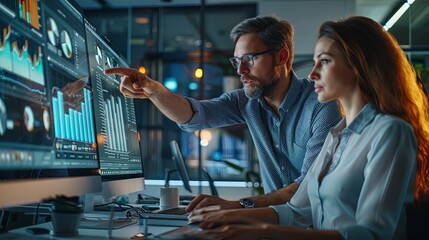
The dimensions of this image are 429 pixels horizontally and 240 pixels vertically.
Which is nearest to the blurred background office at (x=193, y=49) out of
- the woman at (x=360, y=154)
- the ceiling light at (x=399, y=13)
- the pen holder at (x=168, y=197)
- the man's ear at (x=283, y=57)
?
the ceiling light at (x=399, y=13)

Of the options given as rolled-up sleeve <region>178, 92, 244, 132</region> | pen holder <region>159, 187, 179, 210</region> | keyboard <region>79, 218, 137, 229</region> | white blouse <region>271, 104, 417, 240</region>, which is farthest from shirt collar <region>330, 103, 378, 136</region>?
rolled-up sleeve <region>178, 92, 244, 132</region>

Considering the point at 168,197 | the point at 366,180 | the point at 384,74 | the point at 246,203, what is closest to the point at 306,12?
the point at 168,197

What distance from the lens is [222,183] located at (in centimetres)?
627

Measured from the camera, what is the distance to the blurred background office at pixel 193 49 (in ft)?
20.5

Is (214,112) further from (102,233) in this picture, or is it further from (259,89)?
(102,233)

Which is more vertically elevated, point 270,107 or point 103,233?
point 270,107

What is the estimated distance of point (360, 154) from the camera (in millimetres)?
1252

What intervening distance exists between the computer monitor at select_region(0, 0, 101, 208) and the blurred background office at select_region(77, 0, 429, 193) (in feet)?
16.1

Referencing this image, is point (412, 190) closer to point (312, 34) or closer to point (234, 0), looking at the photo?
point (312, 34)

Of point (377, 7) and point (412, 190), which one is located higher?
point (377, 7)

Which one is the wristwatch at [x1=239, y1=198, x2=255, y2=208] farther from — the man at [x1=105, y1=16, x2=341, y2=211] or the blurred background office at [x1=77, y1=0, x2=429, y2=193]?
the blurred background office at [x1=77, y1=0, x2=429, y2=193]

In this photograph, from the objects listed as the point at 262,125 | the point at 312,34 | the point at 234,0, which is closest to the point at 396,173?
the point at 262,125

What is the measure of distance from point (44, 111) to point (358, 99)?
0.83m

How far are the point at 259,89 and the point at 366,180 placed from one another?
124 centimetres
